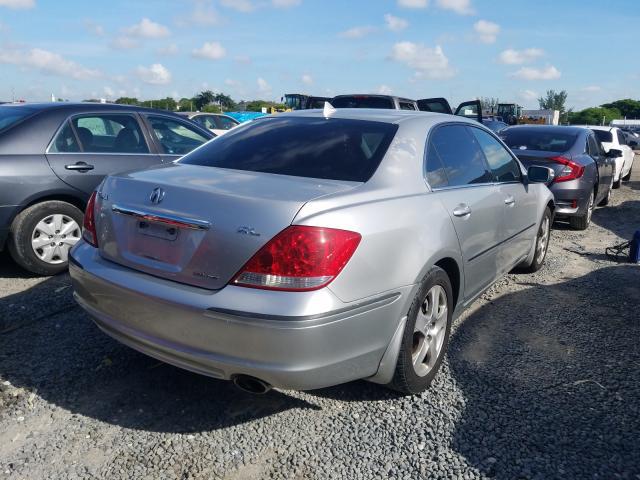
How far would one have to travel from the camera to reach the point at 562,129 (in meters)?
8.73

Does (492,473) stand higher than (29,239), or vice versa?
(29,239)

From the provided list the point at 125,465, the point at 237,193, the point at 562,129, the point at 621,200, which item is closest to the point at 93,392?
the point at 125,465

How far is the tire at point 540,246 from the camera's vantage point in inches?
218

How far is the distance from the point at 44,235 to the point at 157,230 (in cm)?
286

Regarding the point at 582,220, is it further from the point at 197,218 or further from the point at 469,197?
the point at 197,218

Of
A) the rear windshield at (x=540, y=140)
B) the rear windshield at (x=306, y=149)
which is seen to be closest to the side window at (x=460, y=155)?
the rear windshield at (x=306, y=149)

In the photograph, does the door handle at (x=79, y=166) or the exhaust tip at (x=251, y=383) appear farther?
the door handle at (x=79, y=166)

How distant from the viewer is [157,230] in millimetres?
2691

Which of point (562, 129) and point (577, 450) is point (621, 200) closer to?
point (562, 129)

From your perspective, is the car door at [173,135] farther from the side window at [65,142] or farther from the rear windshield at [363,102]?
the rear windshield at [363,102]

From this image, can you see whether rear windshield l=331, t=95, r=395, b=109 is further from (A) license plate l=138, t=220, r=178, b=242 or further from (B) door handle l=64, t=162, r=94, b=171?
(A) license plate l=138, t=220, r=178, b=242

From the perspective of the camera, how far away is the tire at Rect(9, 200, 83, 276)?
191 inches

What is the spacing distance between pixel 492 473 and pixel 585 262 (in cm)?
440

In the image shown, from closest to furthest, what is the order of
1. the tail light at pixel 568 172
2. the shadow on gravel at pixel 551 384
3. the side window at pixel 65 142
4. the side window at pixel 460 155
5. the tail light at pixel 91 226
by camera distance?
the shadow on gravel at pixel 551 384 → the tail light at pixel 91 226 → the side window at pixel 460 155 → the side window at pixel 65 142 → the tail light at pixel 568 172
